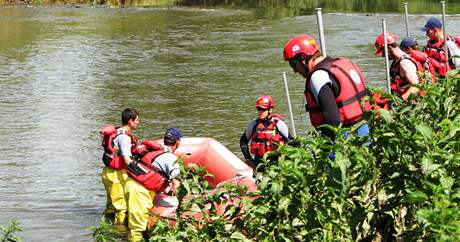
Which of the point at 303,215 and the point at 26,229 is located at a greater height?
the point at 303,215

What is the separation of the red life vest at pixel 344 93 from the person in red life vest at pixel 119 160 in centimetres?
341

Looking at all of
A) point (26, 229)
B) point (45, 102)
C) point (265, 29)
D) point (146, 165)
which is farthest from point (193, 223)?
point (265, 29)

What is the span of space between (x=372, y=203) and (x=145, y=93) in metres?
15.2

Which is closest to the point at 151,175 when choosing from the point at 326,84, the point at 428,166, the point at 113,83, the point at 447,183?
the point at 326,84

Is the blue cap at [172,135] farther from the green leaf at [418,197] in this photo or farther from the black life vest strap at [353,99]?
the green leaf at [418,197]

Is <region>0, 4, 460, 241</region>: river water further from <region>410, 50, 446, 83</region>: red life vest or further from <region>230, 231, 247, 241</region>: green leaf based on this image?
<region>230, 231, 247, 241</region>: green leaf

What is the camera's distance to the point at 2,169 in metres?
12.2

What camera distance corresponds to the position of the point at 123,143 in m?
8.58

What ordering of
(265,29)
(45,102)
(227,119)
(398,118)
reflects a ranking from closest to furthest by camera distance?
1. (398,118)
2. (227,119)
3. (45,102)
4. (265,29)

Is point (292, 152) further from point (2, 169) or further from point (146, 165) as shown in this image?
Answer: point (2, 169)

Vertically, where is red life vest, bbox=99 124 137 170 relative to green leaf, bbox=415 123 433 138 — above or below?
Answer: below

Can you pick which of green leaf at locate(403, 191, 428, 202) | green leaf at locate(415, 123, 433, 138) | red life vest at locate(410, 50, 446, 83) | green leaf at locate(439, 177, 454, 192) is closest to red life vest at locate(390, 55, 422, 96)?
red life vest at locate(410, 50, 446, 83)

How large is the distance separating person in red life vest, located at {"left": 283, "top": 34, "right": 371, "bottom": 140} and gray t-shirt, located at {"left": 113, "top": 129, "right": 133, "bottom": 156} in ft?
11.3

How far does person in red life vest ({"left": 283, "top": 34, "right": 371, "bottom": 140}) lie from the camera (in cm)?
532
